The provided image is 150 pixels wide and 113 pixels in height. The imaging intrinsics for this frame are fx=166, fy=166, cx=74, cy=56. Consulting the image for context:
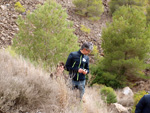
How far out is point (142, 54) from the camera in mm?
12188

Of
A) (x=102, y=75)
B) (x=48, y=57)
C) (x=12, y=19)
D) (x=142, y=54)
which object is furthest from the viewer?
(x=12, y=19)

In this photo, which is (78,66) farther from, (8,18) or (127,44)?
(8,18)

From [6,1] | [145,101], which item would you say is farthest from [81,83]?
[6,1]

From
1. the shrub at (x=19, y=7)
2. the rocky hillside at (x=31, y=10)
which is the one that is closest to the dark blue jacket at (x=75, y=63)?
the rocky hillside at (x=31, y=10)

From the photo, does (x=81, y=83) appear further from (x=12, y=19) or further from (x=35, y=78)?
(x=12, y=19)

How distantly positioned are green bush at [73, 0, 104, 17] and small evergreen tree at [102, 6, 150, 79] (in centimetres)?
1131

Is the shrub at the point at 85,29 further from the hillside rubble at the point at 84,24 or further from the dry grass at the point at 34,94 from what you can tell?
the dry grass at the point at 34,94

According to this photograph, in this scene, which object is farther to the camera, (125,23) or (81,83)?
(125,23)

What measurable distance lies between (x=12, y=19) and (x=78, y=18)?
9.51 metres

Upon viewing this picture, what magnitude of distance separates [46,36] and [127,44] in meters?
5.62

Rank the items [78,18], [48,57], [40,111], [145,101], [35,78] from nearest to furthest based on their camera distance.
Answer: [145,101] < [40,111] < [35,78] < [48,57] < [78,18]

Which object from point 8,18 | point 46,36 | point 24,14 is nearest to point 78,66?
point 46,36

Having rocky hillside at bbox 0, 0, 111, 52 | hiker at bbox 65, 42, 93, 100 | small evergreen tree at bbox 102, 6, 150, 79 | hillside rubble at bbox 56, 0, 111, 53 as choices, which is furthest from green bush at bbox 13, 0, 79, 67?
hillside rubble at bbox 56, 0, 111, 53

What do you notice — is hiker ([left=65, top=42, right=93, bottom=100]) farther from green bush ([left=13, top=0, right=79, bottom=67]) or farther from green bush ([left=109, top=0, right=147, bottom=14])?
green bush ([left=109, top=0, right=147, bottom=14])
